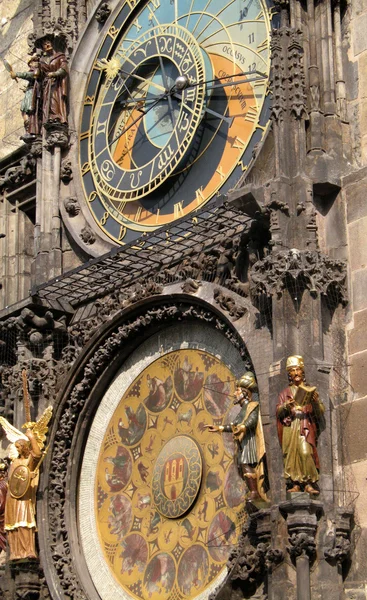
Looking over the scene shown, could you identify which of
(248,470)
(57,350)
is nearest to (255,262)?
(248,470)

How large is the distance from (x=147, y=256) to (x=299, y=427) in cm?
308

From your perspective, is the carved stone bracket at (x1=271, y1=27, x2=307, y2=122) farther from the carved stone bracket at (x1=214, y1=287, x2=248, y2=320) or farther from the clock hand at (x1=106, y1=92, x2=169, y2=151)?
the clock hand at (x1=106, y1=92, x2=169, y2=151)

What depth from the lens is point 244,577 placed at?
11.8 meters

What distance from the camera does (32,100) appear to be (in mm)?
15977

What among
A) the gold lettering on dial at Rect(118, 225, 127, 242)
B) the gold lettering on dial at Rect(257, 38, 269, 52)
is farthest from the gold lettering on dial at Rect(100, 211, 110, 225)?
the gold lettering on dial at Rect(257, 38, 269, 52)

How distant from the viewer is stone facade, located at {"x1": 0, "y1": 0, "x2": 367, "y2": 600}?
11.6 metres

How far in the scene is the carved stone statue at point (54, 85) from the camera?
51.3 ft

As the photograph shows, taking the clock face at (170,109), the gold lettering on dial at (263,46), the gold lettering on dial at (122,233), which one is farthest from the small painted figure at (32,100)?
the gold lettering on dial at (263,46)

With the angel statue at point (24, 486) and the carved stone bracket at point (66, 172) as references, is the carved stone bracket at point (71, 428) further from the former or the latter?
the carved stone bracket at point (66, 172)

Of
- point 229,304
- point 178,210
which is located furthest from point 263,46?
point 229,304

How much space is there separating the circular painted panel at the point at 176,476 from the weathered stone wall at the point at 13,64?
4957 millimetres

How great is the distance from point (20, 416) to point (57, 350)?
0.70m

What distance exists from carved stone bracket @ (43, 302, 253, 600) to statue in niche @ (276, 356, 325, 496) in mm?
1907

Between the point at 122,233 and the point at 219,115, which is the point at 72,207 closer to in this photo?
the point at 122,233
